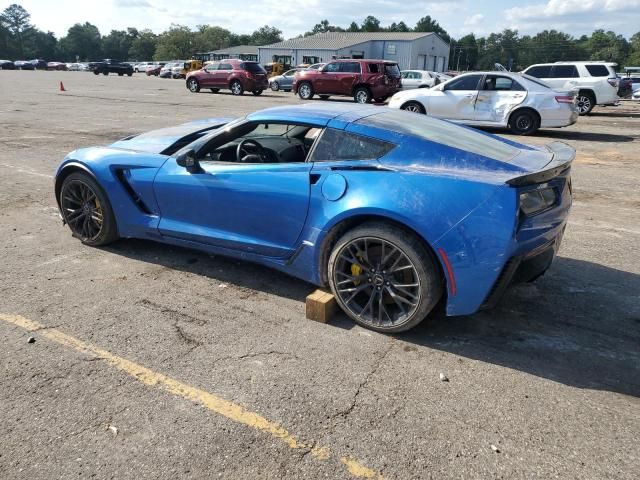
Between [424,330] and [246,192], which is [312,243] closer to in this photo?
[246,192]

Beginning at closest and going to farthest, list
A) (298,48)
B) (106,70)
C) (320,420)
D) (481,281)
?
(320,420) < (481,281) < (106,70) < (298,48)

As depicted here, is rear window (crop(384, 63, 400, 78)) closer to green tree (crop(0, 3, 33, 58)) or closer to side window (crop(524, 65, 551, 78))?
side window (crop(524, 65, 551, 78))

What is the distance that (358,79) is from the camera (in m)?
20.5

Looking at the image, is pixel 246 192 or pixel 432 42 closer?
pixel 246 192

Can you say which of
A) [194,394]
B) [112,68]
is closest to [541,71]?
[194,394]

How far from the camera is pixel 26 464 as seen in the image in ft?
7.53

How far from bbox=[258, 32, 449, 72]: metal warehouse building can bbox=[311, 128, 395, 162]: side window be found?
57156 mm

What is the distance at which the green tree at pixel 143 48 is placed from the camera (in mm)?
134500

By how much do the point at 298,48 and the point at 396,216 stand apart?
2463 inches

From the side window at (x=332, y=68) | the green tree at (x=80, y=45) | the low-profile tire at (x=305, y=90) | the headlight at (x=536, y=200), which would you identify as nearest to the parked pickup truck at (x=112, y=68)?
the low-profile tire at (x=305, y=90)

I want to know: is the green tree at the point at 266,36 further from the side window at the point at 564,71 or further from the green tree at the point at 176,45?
the side window at the point at 564,71

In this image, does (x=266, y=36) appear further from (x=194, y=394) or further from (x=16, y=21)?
(x=194, y=394)

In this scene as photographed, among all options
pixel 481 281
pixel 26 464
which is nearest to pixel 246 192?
pixel 481 281

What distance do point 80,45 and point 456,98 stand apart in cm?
14300
